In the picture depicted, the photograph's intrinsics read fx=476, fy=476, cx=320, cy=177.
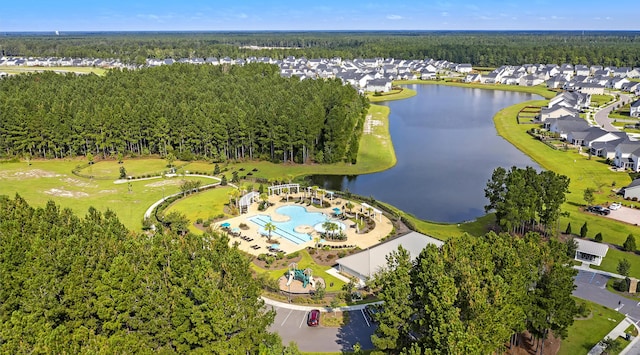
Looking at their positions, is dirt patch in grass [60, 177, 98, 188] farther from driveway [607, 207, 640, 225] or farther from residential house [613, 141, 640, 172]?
residential house [613, 141, 640, 172]

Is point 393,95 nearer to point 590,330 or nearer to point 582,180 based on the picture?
point 582,180

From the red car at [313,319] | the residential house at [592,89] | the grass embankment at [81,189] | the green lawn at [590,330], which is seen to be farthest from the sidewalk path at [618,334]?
the residential house at [592,89]

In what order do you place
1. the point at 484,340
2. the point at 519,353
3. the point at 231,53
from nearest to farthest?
the point at 484,340, the point at 519,353, the point at 231,53

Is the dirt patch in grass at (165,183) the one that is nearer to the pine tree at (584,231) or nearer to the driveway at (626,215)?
the pine tree at (584,231)

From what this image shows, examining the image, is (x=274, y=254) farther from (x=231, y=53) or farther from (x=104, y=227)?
(x=231, y=53)

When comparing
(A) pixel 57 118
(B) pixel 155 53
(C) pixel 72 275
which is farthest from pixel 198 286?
(B) pixel 155 53

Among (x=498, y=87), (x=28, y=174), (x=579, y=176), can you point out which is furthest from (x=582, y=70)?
(x=28, y=174)
